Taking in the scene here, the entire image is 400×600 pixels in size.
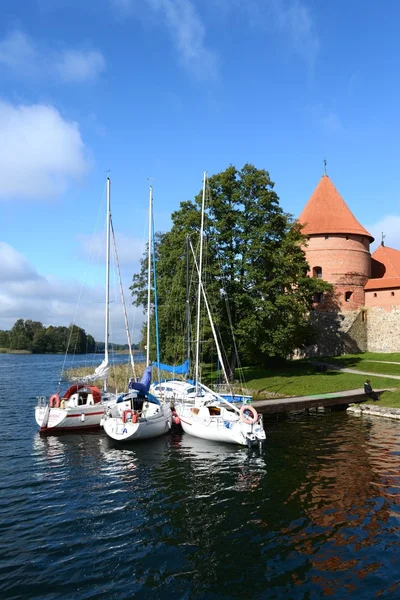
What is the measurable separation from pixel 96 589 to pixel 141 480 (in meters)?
7.22

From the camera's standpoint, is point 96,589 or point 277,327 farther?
point 277,327

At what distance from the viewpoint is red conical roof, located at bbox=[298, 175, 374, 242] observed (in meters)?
50.6

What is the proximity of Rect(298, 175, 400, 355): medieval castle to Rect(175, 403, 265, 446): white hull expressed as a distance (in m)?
29.3

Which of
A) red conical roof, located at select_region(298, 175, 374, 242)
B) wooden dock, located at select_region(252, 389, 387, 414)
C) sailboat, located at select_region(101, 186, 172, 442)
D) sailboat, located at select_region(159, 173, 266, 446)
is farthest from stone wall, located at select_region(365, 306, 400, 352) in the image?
sailboat, located at select_region(101, 186, 172, 442)

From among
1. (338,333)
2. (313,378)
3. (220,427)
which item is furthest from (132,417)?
(338,333)

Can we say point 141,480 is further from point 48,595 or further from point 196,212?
point 196,212

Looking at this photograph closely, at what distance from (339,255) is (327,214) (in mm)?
5008

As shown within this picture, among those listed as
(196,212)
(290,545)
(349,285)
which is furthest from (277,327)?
(290,545)

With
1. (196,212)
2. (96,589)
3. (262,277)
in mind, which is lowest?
(96,589)

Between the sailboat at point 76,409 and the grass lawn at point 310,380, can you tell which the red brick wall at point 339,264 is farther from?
the sailboat at point 76,409

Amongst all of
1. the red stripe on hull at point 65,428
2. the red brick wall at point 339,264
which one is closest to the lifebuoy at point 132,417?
the red stripe on hull at point 65,428

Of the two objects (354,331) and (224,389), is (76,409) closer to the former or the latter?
(224,389)

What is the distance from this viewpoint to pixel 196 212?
37.7 meters

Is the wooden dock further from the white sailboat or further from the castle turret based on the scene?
the castle turret
